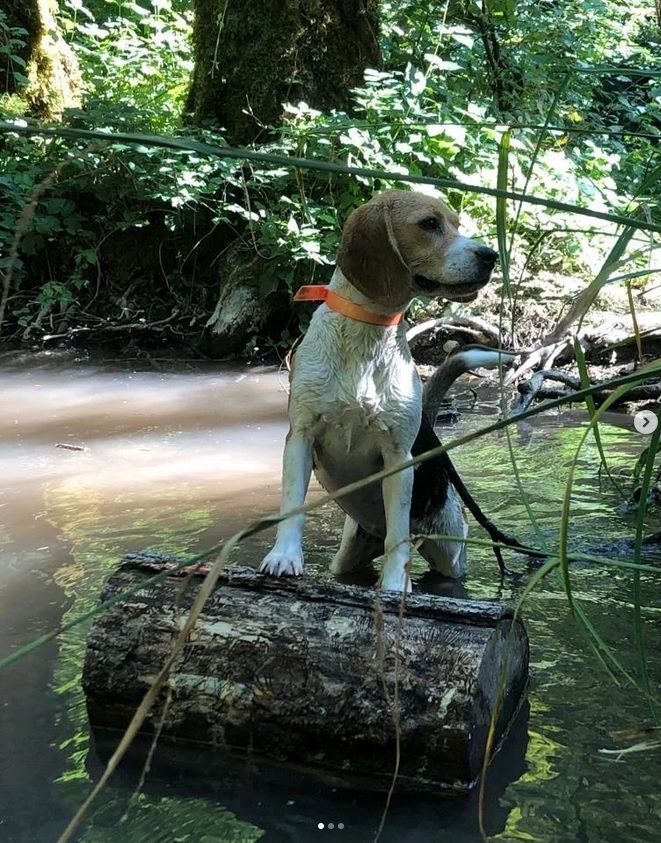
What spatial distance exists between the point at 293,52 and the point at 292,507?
24.9ft

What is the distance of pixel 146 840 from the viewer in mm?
1968

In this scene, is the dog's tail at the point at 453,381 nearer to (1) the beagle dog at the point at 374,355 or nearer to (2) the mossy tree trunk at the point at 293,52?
(1) the beagle dog at the point at 374,355

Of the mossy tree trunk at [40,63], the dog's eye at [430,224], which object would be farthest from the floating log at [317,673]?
the mossy tree trunk at [40,63]

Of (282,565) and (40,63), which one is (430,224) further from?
(40,63)

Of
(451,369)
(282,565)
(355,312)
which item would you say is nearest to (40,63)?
(451,369)

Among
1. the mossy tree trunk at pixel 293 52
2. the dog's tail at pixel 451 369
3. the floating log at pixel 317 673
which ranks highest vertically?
the mossy tree trunk at pixel 293 52

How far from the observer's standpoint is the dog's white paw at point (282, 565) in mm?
2561

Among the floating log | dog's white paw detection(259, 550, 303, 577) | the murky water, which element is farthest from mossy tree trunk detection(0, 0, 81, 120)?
the floating log

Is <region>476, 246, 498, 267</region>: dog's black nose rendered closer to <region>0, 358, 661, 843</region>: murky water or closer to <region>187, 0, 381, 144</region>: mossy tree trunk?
<region>0, 358, 661, 843</region>: murky water

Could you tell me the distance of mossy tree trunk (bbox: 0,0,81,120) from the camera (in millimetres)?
10836

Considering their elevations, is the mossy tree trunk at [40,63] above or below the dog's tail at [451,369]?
above

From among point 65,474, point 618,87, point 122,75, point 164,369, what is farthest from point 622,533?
point 618,87

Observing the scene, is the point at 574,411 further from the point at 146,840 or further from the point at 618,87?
the point at 618,87

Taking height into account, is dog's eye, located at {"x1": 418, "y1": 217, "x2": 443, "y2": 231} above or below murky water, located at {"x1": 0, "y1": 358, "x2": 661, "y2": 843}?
above
